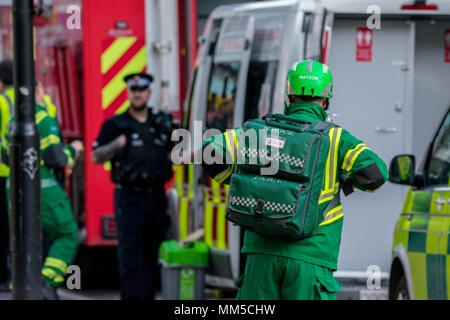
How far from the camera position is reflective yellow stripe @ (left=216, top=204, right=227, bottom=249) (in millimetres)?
8244

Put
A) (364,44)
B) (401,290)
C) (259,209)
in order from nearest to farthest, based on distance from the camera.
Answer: (259,209) → (401,290) → (364,44)

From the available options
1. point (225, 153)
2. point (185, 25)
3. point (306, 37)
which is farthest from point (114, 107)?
point (225, 153)

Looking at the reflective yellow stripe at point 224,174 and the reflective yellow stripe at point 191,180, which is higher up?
the reflective yellow stripe at point 224,174

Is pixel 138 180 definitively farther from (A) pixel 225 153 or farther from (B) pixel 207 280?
(A) pixel 225 153

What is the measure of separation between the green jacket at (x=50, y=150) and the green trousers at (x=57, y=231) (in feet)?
0.31

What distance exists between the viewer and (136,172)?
820 cm

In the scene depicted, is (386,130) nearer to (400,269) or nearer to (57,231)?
(400,269)

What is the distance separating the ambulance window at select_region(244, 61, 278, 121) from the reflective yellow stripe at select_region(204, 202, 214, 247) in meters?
0.82

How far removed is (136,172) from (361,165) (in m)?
3.65

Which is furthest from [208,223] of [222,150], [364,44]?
[222,150]

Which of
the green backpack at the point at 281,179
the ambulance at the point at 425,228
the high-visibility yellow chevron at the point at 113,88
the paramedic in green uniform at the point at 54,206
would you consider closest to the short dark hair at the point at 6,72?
the paramedic in green uniform at the point at 54,206

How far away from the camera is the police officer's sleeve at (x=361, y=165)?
474cm
